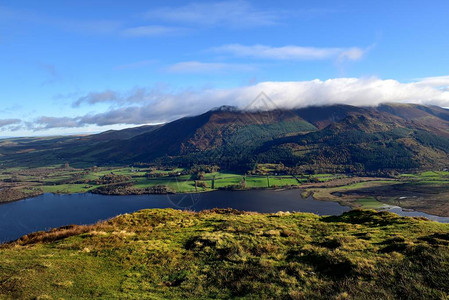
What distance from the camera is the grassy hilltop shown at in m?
15.0

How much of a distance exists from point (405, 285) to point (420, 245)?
15.7ft

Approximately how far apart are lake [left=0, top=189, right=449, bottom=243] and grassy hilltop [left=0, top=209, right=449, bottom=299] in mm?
115596

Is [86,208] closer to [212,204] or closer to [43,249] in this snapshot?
[212,204]

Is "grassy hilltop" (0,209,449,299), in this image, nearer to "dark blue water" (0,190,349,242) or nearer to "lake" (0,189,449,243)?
"lake" (0,189,449,243)

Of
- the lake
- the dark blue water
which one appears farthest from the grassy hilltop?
the dark blue water

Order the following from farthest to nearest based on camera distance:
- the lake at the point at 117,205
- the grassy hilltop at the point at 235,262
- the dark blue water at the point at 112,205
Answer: the dark blue water at the point at 112,205, the lake at the point at 117,205, the grassy hilltop at the point at 235,262

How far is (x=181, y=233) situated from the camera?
27328mm

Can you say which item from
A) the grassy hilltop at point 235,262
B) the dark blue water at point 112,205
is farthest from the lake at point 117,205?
the grassy hilltop at point 235,262

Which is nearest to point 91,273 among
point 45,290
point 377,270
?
point 45,290

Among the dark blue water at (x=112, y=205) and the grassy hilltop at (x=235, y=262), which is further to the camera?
the dark blue water at (x=112, y=205)

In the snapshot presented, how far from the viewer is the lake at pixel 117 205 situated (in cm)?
13338

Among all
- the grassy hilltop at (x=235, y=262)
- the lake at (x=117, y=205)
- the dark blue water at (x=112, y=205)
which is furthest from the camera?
the dark blue water at (x=112, y=205)

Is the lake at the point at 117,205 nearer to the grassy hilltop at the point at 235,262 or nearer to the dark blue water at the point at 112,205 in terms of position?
the dark blue water at the point at 112,205

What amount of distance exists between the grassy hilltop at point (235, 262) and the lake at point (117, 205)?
11560 centimetres
